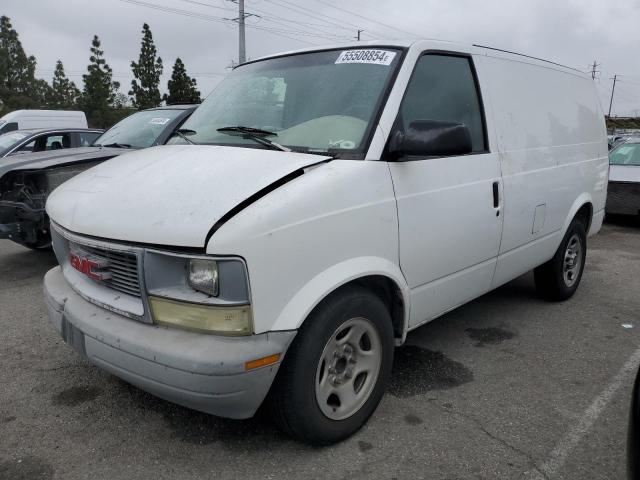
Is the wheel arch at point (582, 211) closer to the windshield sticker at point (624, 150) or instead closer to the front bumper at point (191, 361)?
the front bumper at point (191, 361)

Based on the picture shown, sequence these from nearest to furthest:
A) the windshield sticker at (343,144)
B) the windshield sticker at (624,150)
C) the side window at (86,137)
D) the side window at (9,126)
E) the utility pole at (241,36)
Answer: the windshield sticker at (343,144), the side window at (86,137), the windshield sticker at (624,150), the side window at (9,126), the utility pole at (241,36)

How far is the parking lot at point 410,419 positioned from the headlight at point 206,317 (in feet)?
2.44

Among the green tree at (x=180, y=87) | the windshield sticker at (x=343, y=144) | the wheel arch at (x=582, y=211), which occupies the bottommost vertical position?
the wheel arch at (x=582, y=211)

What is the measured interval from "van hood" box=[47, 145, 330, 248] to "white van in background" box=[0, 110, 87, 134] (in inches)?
637

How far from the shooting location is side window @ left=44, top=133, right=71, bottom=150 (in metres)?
8.68

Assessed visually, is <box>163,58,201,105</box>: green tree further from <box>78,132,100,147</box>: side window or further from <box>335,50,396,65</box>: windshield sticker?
<box>335,50,396,65</box>: windshield sticker

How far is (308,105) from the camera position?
2.97 m

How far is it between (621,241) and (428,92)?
6.24 metres

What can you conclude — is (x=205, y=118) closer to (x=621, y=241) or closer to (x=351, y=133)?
(x=351, y=133)

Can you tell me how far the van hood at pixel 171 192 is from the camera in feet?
7.21

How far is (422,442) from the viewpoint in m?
2.65

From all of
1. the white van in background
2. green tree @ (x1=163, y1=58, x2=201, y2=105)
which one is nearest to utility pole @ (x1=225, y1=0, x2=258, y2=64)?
the white van in background

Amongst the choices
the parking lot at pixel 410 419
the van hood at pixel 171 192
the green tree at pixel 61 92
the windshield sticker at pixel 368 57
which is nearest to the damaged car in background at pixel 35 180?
the parking lot at pixel 410 419

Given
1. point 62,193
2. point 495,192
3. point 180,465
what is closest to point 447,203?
point 495,192
